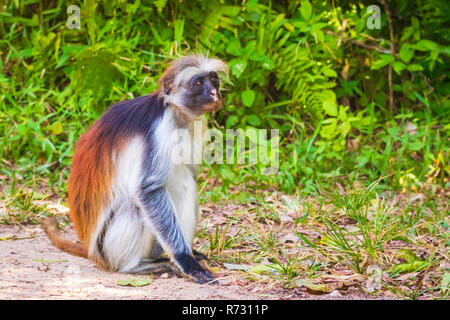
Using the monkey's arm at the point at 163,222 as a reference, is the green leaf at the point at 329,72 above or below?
above

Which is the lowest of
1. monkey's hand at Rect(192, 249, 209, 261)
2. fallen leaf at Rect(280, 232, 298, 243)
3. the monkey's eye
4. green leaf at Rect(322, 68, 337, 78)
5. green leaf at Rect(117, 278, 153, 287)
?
green leaf at Rect(117, 278, 153, 287)

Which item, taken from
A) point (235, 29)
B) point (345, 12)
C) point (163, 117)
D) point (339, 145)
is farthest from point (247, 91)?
point (163, 117)

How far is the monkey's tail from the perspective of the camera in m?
5.26

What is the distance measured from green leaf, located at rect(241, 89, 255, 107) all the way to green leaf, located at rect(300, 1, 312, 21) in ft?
3.72

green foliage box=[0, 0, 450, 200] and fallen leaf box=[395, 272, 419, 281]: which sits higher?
green foliage box=[0, 0, 450, 200]

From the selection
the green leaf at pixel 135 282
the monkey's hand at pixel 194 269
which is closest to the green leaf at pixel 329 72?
the monkey's hand at pixel 194 269

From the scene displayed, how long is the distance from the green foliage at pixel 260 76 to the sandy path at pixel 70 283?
209 centimetres

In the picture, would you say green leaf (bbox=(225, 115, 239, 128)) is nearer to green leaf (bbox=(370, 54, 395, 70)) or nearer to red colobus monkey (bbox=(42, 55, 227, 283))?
green leaf (bbox=(370, 54, 395, 70))

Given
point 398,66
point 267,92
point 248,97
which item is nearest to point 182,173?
point 248,97

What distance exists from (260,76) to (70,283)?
13.7 feet

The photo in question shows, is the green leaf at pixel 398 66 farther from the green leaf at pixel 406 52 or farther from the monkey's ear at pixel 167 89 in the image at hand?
the monkey's ear at pixel 167 89

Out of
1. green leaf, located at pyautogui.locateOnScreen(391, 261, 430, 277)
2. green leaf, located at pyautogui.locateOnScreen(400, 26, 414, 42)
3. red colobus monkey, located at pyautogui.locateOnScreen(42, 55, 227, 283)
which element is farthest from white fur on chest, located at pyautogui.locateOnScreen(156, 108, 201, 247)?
green leaf, located at pyautogui.locateOnScreen(400, 26, 414, 42)

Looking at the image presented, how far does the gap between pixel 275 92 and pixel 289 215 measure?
10.1 feet

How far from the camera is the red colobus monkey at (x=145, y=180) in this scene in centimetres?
475
